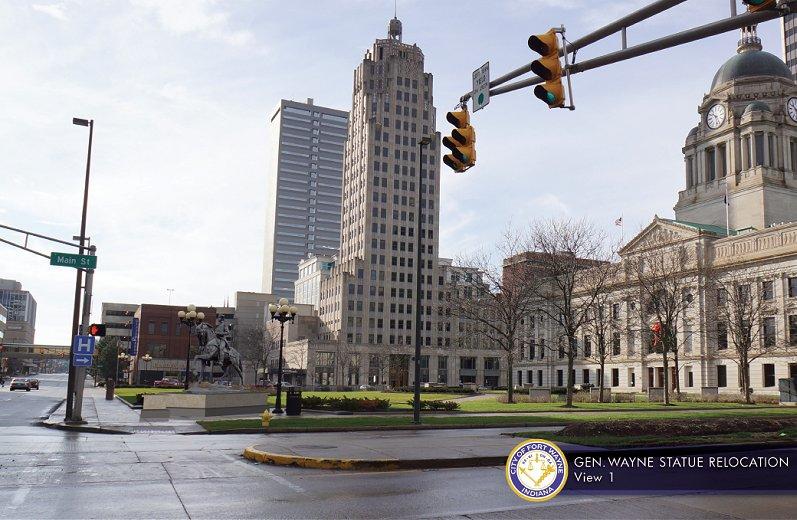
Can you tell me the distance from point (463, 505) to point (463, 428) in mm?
15961

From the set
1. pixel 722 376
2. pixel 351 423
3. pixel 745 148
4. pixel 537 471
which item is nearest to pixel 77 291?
pixel 351 423

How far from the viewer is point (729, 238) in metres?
82.5

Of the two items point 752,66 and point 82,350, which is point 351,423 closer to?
point 82,350

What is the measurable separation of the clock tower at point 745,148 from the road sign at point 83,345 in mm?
86025

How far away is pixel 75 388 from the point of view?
88.0 ft

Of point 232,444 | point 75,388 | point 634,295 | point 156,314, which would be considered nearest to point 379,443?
point 232,444

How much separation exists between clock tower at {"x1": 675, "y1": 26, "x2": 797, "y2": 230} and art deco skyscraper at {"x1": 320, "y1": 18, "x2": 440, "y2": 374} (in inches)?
2044

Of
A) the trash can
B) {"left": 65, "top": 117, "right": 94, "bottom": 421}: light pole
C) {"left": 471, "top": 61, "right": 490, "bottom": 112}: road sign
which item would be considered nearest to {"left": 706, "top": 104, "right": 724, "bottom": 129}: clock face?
the trash can

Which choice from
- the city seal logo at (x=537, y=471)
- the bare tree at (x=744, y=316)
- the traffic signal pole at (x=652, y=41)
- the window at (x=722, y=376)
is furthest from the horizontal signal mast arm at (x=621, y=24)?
the window at (x=722, y=376)

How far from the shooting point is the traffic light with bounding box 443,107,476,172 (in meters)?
14.0

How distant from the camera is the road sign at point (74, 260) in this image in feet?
87.1

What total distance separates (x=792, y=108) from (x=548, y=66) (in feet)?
344

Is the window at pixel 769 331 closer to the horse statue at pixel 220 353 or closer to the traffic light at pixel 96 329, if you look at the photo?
the horse statue at pixel 220 353

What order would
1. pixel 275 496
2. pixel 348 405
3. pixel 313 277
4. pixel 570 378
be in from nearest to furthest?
1. pixel 275 496
2. pixel 348 405
3. pixel 570 378
4. pixel 313 277
